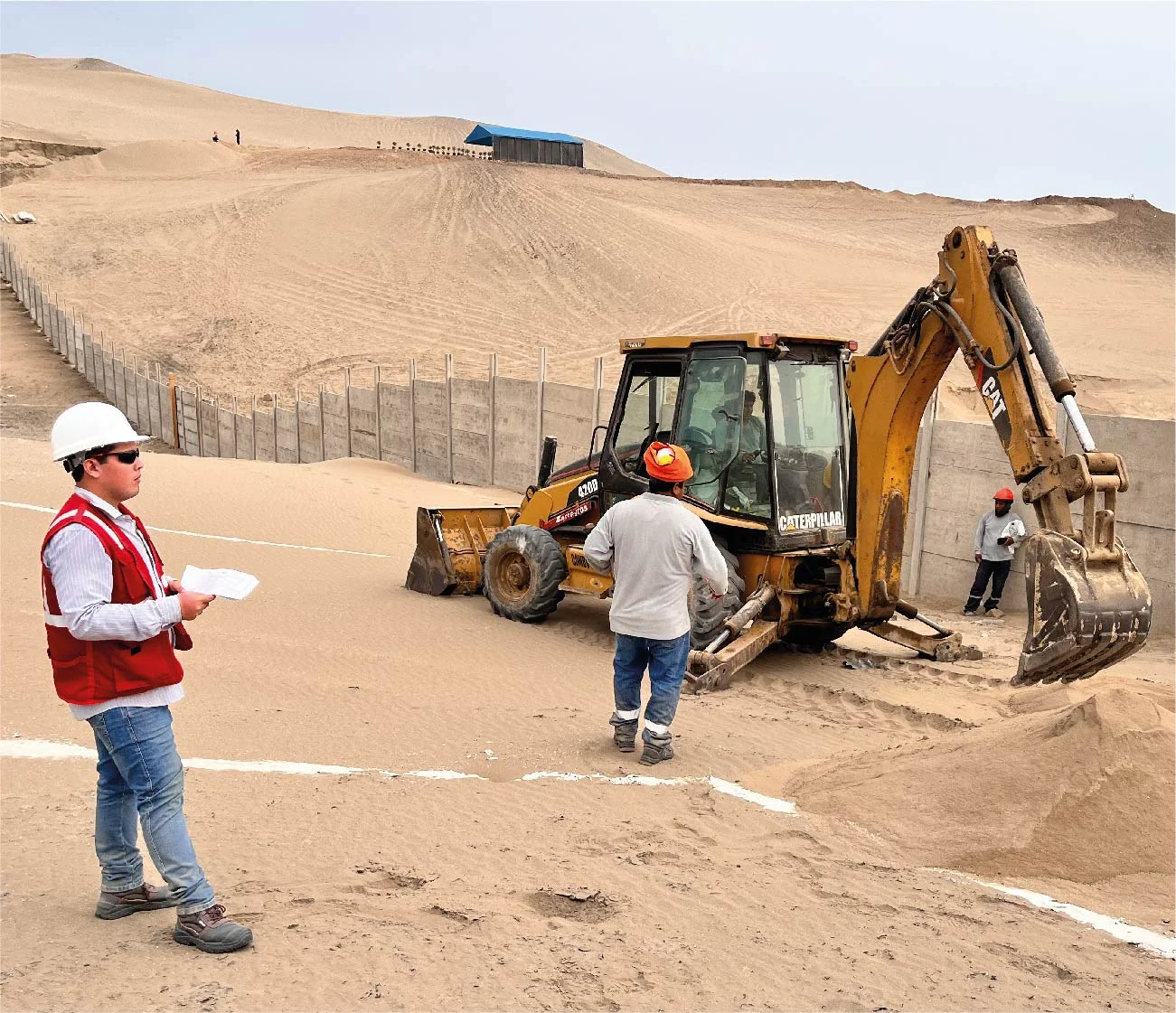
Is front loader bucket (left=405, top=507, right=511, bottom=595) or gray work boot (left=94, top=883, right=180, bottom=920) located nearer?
gray work boot (left=94, top=883, right=180, bottom=920)

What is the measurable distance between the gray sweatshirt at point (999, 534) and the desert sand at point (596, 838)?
2294mm

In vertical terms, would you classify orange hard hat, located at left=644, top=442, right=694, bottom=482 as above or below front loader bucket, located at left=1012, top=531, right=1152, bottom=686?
above

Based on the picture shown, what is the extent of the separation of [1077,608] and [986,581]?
673cm

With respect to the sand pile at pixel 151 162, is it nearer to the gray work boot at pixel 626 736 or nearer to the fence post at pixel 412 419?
the fence post at pixel 412 419

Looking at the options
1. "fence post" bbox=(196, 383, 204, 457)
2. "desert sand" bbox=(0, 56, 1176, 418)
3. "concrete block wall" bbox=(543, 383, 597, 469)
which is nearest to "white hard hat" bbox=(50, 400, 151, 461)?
"concrete block wall" bbox=(543, 383, 597, 469)

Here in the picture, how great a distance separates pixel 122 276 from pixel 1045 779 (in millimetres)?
46091

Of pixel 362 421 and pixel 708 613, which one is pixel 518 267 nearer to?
pixel 362 421

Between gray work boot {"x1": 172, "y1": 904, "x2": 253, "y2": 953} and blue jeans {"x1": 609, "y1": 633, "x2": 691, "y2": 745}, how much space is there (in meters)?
3.30

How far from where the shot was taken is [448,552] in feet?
41.2

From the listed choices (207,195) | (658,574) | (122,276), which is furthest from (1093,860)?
(207,195)

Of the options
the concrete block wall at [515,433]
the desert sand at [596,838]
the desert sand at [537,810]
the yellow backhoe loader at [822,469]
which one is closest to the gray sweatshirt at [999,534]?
the desert sand at [537,810]

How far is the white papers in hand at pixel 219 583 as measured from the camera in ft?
14.4

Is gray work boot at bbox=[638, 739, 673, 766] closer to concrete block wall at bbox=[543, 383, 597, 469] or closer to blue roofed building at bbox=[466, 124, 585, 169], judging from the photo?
concrete block wall at bbox=[543, 383, 597, 469]

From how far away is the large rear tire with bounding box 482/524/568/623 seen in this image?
37.3 ft
